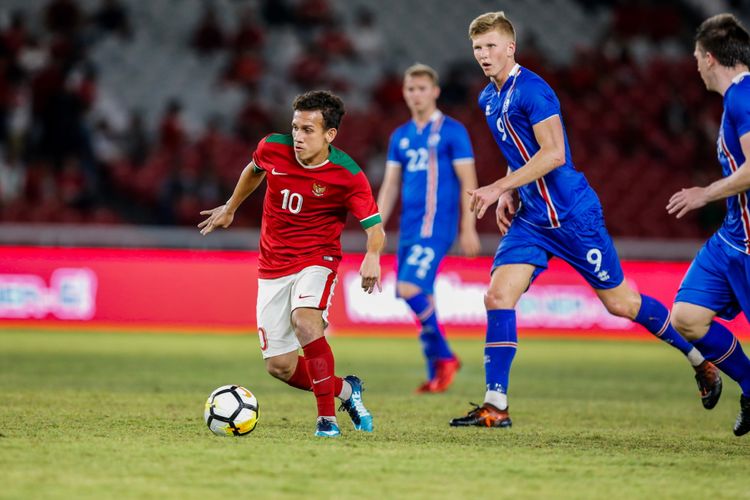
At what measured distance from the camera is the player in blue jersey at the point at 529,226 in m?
6.29

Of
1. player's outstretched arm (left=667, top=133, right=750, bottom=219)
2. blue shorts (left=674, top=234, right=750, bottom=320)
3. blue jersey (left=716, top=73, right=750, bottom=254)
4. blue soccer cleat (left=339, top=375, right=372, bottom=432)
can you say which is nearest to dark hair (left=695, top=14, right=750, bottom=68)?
blue jersey (left=716, top=73, right=750, bottom=254)

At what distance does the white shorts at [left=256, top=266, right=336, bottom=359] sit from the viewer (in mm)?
5836

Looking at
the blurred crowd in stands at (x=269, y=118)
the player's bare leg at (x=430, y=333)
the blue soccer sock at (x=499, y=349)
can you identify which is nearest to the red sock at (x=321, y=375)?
the blue soccer sock at (x=499, y=349)

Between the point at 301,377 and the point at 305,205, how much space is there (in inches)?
40.1

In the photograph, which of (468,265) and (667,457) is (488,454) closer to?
(667,457)

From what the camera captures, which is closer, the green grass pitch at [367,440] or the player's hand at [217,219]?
the green grass pitch at [367,440]

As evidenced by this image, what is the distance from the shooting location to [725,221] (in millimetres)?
5633

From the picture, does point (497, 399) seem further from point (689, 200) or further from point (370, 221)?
point (689, 200)

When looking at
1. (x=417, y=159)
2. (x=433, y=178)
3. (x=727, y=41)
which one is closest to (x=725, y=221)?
(x=727, y=41)

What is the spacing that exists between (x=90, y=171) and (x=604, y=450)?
13388mm

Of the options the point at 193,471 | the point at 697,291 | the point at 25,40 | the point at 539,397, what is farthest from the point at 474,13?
the point at 193,471

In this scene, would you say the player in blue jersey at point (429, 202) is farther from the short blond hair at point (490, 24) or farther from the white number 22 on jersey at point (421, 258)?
the short blond hair at point (490, 24)

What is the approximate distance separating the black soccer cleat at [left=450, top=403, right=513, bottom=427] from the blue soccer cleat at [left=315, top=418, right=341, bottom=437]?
98 centimetres

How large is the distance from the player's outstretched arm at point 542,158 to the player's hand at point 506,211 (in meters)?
0.53
